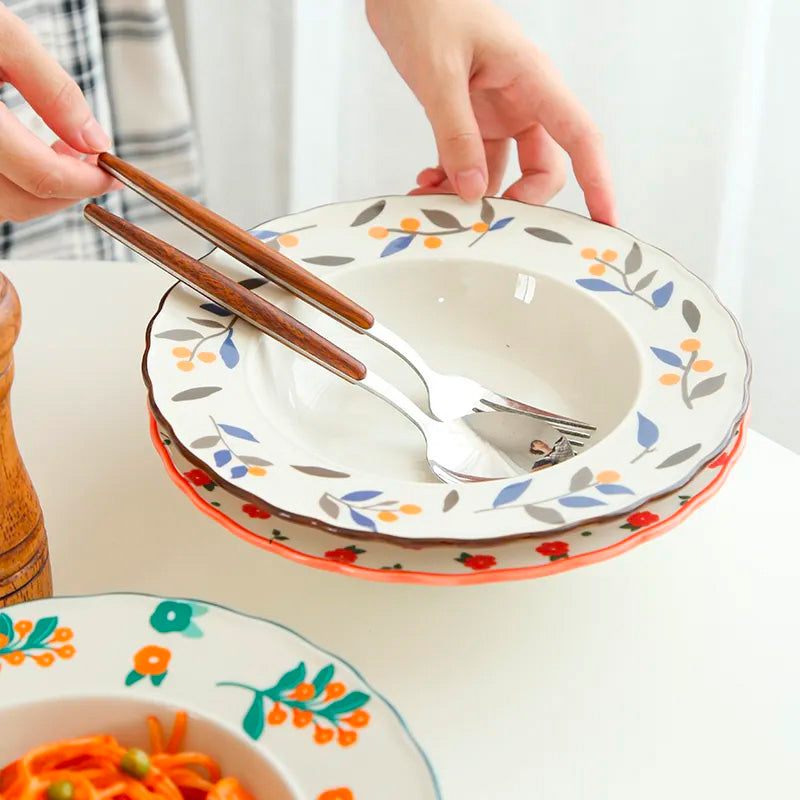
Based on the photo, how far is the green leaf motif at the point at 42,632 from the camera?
42cm

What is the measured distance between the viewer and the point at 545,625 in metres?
0.60

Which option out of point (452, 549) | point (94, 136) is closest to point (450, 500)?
point (452, 549)

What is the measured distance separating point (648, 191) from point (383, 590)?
1012mm

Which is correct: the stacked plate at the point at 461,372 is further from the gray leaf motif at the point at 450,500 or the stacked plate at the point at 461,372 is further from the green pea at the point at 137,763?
the green pea at the point at 137,763

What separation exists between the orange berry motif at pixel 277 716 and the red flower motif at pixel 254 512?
0.49 feet

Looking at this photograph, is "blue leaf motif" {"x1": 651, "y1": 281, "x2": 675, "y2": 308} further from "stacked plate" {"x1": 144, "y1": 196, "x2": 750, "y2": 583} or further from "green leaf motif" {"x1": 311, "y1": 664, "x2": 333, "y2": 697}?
"green leaf motif" {"x1": 311, "y1": 664, "x2": 333, "y2": 697}

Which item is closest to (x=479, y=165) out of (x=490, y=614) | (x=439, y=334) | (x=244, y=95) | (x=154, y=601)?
(x=439, y=334)

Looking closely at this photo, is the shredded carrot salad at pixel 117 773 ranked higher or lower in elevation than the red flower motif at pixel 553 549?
lower

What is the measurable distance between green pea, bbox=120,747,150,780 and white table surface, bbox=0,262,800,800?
172mm

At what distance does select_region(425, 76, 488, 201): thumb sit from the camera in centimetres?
81

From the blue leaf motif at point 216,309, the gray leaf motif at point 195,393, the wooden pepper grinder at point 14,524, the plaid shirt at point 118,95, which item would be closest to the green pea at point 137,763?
the wooden pepper grinder at point 14,524

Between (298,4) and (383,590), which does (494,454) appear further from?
(298,4)

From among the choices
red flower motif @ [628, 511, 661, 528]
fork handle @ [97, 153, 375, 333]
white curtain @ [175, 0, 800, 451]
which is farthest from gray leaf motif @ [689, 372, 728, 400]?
white curtain @ [175, 0, 800, 451]

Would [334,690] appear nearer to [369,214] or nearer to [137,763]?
[137,763]
